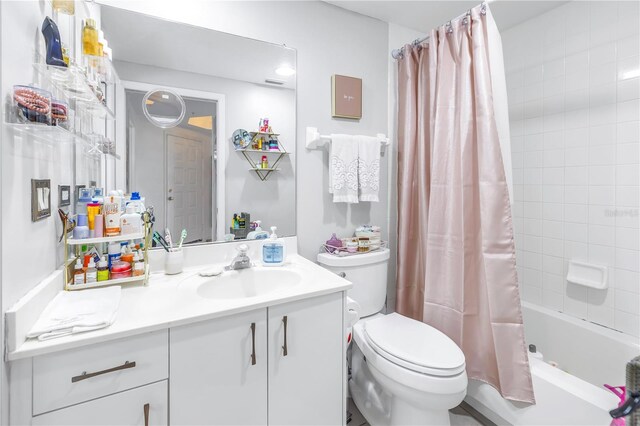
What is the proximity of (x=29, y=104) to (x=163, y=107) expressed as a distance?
0.70 m

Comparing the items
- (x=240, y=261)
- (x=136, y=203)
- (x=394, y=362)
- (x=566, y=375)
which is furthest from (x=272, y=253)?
(x=566, y=375)

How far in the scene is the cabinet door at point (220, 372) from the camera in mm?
935

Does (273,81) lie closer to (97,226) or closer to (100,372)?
(97,226)

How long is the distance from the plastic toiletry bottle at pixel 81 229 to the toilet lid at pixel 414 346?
1.22 m

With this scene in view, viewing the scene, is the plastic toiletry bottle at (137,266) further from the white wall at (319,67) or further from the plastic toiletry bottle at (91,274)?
the white wall at (319,67)

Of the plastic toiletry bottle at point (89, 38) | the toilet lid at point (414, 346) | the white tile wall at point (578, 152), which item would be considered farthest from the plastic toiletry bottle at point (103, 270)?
the white tile wall at point (578, 152)

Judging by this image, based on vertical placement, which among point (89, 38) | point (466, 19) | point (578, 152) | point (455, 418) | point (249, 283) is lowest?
point (455, 418)

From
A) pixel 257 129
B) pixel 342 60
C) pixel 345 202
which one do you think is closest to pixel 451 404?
pixel 345 202

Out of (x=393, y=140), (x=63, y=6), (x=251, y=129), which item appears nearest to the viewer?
(x=63, y=6)

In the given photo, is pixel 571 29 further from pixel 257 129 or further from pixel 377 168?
pixel 257 129

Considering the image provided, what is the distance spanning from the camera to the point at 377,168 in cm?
188

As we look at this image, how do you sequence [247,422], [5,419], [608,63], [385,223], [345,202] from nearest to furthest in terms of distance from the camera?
[5,419] < [247,422] < [608,63] < [345,202] < [385,223]

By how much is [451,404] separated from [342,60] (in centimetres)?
187

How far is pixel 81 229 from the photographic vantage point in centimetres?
106
